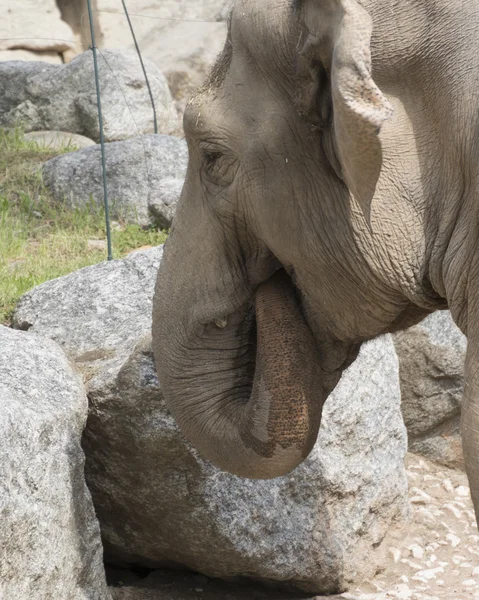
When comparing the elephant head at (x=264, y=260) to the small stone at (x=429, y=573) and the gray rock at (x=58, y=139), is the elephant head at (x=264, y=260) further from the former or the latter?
the gray rock at (x=58, y=139)

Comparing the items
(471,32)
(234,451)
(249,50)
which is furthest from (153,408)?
(471,32)

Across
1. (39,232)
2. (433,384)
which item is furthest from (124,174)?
(433,384)

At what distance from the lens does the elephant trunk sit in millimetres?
2408

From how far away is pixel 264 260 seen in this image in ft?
7.93

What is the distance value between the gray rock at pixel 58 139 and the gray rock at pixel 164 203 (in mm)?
1494

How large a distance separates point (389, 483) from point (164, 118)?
5.11 meters

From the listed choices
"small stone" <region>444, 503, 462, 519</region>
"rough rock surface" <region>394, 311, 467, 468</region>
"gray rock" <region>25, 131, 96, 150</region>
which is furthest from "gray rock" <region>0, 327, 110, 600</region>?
"gray rock" <region>25, 131, 96, 150</region>

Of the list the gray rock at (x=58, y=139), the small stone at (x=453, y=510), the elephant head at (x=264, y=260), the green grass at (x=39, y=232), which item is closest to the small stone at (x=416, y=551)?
the small stone at (x=453, y=510)

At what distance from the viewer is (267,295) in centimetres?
243

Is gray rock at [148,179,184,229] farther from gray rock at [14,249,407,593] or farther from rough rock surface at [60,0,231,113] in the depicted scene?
rough rock surface at [60,0,231,113]

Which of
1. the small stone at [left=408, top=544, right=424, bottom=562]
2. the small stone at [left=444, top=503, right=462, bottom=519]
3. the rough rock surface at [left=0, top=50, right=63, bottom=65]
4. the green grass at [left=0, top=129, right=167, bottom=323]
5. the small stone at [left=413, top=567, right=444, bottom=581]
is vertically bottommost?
the small stone at [left=413, top=567, right=444, bottom=581]

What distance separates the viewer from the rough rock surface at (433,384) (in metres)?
4.64

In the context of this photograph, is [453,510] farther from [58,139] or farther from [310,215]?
[58,139]

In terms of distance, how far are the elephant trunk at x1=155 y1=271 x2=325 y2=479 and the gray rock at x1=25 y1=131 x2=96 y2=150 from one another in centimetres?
500
